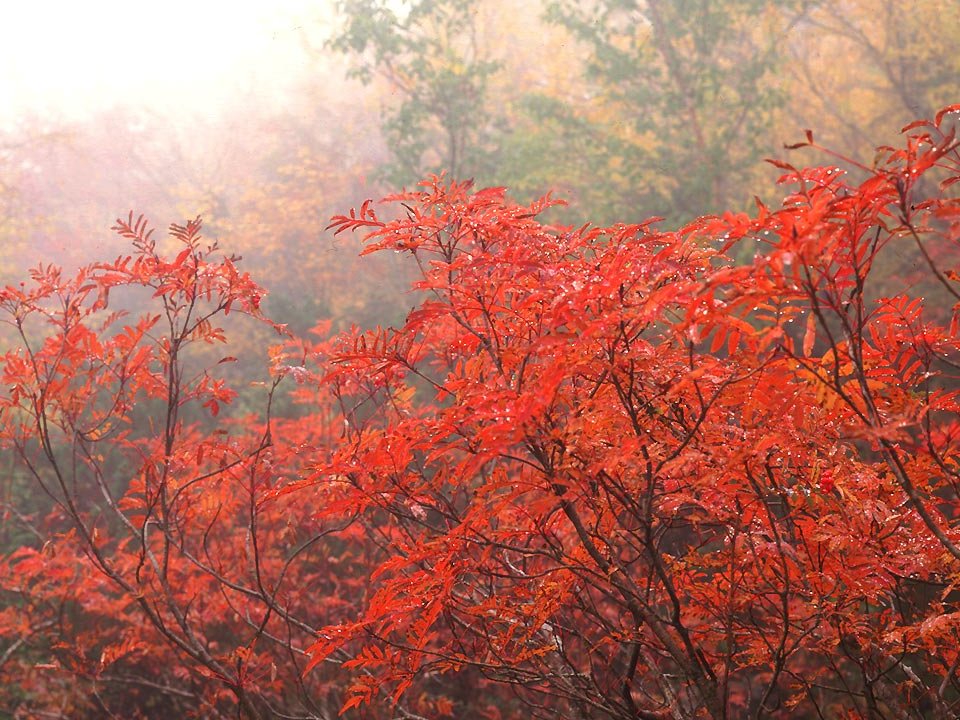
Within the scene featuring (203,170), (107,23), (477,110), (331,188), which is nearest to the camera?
(477,110)

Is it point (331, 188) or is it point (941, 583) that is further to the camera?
point (331, 188)

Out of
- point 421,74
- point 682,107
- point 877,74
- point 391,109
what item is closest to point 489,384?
point 682,107

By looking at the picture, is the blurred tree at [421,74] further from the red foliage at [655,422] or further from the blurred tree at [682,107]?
the red foliage at [655,422]

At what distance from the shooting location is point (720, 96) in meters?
11.0

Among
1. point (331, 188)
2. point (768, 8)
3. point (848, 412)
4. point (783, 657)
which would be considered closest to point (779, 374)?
point (848, 412)

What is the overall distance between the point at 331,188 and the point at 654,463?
1280 centimetres

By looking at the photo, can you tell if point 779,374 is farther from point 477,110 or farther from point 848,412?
point 477,110

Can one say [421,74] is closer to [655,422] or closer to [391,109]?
[391,109]

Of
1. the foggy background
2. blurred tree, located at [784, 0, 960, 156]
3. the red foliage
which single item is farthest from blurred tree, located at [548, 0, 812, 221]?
the red foliage

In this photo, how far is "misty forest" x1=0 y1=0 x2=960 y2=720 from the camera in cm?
186

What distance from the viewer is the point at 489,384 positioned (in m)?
2.06

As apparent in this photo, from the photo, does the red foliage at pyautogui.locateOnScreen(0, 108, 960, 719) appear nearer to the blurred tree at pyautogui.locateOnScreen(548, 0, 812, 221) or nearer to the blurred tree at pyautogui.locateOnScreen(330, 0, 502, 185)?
the blurred tree at pyautogui.locateOnScreen(548, 0, 812, 221)

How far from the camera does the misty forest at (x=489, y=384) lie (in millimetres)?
1862

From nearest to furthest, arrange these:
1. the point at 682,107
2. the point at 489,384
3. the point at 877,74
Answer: the point at 489,384 < the point at 682,107 < the point at 877,74
